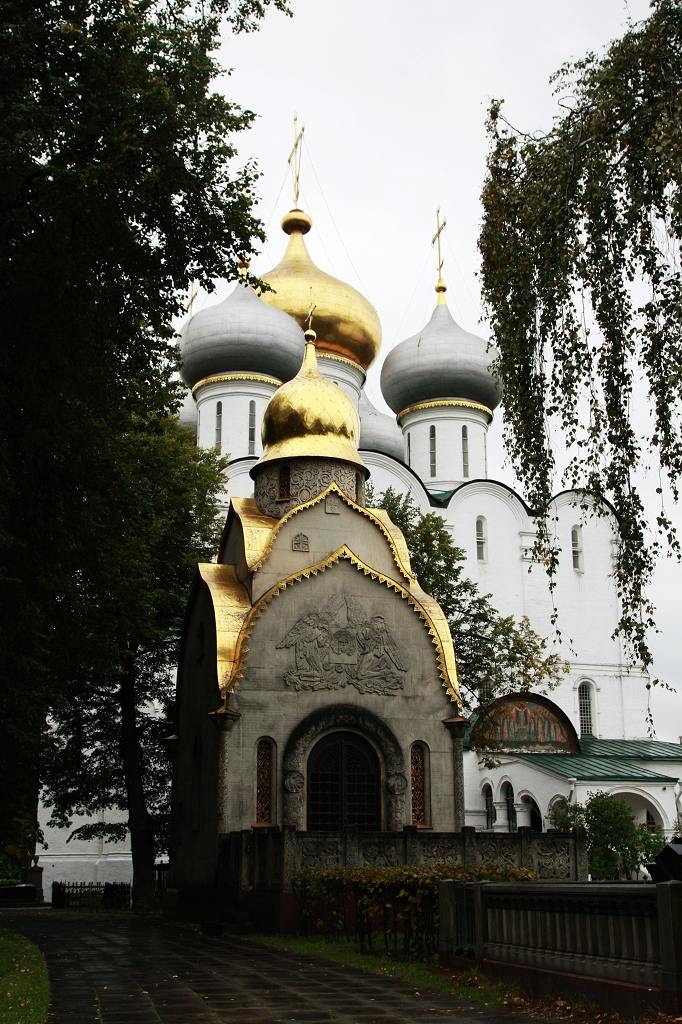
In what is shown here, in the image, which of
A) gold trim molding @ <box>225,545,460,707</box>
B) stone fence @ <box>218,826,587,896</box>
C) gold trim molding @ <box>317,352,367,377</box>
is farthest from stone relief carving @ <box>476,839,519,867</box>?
gold trim molding @ <box>317,352,367,377</box>

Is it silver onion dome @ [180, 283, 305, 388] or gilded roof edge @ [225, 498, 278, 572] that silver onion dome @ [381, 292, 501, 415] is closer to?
silver onion dome @ [180, 283, 305, 388]

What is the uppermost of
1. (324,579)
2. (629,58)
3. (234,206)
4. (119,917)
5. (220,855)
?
(234,206)

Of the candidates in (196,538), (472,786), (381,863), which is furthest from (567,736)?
(381,863)

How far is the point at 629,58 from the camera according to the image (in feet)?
25.2

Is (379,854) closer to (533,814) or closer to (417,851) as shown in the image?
(417,851)

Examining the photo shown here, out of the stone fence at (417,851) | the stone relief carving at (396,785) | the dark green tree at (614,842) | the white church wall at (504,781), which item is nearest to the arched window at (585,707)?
the white church wall at (504,781)

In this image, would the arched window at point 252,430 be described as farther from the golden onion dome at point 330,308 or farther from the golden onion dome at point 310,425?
the golden onion dome at point 310,425

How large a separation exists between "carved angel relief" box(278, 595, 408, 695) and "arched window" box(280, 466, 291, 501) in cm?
258

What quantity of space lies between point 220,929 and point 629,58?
1123 centimetres

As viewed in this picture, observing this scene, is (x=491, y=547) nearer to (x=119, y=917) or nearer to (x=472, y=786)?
(x=472, y=786)

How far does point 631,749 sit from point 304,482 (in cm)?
1880

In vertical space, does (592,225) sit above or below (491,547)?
below

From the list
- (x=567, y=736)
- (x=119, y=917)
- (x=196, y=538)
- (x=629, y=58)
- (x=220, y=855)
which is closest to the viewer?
(x=629, y=58)

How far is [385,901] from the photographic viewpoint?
10.6m
